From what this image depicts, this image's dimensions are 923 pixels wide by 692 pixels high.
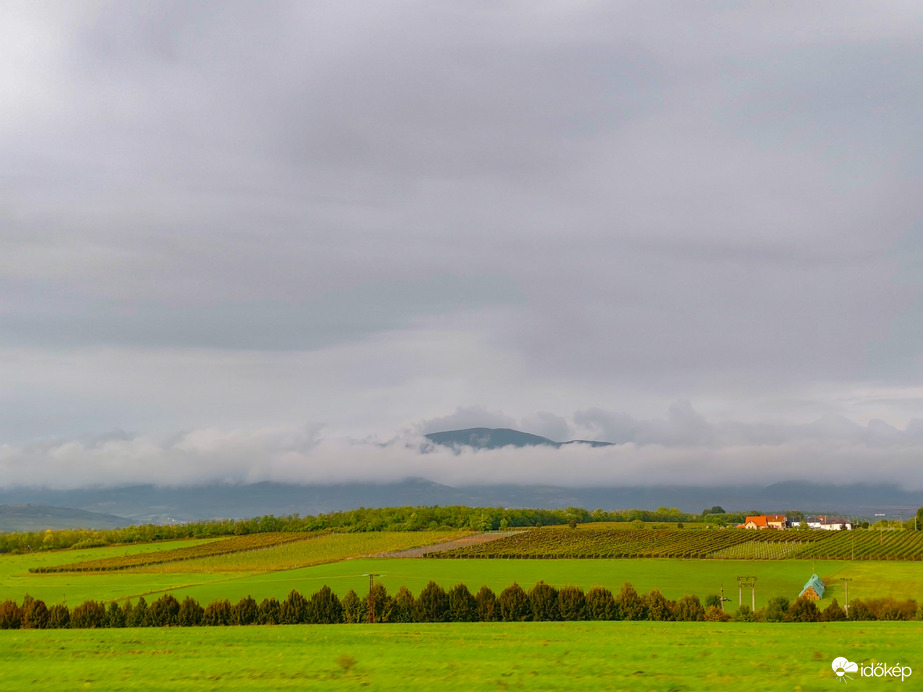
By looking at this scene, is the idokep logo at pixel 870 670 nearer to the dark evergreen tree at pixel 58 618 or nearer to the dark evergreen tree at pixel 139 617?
the dark evergreen tree at pixel 139 617

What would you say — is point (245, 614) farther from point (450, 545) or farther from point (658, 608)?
point (450, 545)

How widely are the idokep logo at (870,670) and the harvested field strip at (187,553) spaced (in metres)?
99.3

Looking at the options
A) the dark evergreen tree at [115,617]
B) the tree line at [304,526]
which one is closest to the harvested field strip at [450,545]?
the tree line at [304,526]

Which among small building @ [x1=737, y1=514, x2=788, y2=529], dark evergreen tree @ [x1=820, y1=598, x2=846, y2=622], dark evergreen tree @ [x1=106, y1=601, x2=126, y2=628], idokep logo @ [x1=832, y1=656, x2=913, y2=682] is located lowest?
small building @ [x1=737, y1=514, x2=788, y2=529]

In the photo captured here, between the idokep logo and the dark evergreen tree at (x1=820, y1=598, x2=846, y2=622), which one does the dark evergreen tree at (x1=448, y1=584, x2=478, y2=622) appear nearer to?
the dark evergreen tree at (x1=820, y1=598, x2=846, y2=622)

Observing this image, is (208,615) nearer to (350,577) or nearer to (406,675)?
(406,675)

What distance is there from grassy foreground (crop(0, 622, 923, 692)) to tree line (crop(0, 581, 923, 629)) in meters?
14.7

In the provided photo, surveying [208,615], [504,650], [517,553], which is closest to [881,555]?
[517,553]

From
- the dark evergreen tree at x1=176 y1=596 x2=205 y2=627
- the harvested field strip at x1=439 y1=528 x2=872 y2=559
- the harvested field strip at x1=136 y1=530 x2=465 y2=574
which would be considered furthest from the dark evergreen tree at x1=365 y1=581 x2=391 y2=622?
the harvested field strip at x1=439 y1=528 x2=872 y2=559

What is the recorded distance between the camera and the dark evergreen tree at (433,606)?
46031 millimetres

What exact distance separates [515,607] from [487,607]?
1686 mm

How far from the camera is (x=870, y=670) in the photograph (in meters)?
17.0

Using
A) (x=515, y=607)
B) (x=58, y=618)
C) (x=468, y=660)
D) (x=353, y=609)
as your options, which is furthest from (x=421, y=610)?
(x=468, y=660)

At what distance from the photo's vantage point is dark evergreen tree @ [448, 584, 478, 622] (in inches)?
1811
